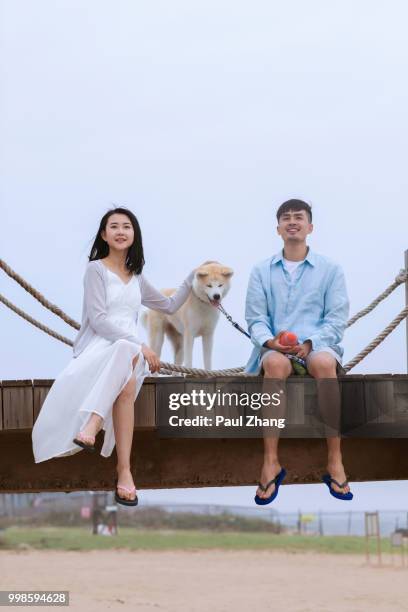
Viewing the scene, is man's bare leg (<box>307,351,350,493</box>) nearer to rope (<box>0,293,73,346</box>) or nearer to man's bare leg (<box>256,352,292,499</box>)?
man's bare leg (<box>256,352,292,499</box>)

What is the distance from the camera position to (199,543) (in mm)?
33156

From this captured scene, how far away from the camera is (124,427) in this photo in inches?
193

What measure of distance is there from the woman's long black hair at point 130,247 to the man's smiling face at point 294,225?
77cm

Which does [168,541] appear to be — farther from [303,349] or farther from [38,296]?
[303,349]

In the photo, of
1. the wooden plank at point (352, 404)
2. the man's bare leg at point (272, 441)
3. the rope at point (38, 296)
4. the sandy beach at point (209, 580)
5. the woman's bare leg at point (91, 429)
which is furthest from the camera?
the sandy beach at point (209, 580)

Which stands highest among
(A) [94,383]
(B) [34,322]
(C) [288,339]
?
(B) [34,322]

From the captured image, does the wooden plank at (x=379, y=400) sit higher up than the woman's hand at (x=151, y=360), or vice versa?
the woman's hand at (x=151, y=360)

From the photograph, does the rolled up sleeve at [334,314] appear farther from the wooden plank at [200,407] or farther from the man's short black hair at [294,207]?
the wooden plank at [200,407]

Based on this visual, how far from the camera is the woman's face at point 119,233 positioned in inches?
204

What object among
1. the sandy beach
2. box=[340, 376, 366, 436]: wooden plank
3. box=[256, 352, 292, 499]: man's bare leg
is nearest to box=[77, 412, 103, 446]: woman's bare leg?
box=[256, 352, 292, 499]: man's bare leg

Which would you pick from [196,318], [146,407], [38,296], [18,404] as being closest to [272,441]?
[146,407]

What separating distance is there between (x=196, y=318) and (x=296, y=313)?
9.87ft

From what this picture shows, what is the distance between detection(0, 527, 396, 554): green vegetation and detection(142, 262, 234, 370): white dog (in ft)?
78.9

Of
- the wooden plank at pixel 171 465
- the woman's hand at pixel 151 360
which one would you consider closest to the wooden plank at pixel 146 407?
the woman's hand at pixel 151 360
